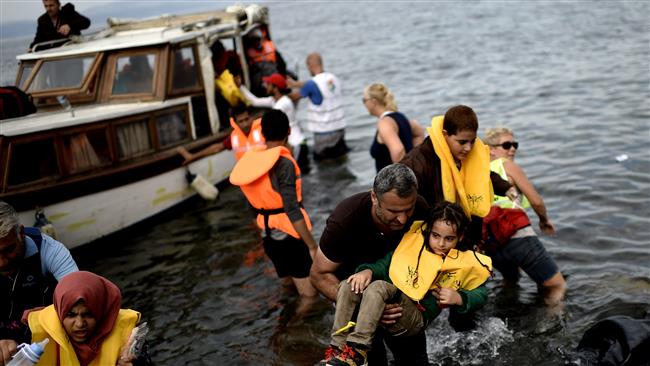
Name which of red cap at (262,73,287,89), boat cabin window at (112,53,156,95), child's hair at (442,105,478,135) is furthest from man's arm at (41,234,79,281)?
red cap at (262,73,287,89)

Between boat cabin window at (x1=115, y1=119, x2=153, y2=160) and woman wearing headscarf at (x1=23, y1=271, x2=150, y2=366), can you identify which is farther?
boat cabin window at (x1=115, y1=119, x2=153, y2=160)

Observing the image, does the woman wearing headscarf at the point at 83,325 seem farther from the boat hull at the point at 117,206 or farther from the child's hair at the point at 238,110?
the child's hair at the point at 238,110

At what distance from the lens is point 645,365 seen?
15.7 feet

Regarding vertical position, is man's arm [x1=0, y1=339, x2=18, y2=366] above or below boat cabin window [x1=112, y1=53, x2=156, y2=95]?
below

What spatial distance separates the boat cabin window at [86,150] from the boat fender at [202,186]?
Result: 1.60m

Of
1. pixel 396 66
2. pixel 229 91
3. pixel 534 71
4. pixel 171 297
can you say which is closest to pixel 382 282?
pixel 171 297

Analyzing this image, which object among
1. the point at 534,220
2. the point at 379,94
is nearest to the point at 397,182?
the point at 379,94

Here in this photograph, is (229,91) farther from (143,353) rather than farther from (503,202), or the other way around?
(143,353)

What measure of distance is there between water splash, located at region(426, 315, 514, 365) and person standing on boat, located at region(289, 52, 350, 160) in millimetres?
6219

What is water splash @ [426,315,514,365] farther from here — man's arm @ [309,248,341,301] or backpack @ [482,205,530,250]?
man's arm @ [309,248,341,301]

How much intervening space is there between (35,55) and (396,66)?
14023mm

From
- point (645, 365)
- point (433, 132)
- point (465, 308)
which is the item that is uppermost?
point (433, 132)

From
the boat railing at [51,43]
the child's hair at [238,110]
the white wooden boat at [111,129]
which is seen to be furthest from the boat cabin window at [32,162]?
the child's hair at [238,110]

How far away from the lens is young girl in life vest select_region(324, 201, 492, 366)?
4.20 metres
